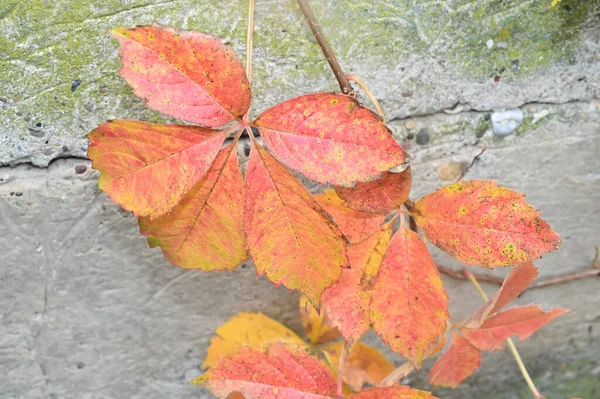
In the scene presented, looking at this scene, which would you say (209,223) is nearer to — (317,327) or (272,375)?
(272,375)

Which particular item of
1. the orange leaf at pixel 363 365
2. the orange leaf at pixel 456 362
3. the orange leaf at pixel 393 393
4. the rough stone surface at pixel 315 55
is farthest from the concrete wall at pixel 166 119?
the orange leaf at pixel 393 393

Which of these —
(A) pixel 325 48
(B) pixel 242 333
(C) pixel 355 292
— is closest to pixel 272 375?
(C) pixel 355 292

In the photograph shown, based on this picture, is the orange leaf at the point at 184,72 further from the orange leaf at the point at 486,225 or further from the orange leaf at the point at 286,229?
the orange leaf at the point at 486,225

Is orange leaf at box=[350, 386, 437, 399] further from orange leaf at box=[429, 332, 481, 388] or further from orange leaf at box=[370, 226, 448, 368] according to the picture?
orange leaf at box=[429, 332, 481, 388]

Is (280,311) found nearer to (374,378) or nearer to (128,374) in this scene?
(374,378)

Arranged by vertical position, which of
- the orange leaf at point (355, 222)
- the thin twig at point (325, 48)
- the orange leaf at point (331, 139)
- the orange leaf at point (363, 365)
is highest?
the thin twig at point (325, 48)
